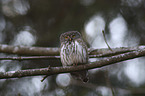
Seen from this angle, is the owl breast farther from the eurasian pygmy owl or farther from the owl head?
the owl head

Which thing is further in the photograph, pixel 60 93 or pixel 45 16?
pixel 45 16

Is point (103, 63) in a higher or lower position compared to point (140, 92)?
higher

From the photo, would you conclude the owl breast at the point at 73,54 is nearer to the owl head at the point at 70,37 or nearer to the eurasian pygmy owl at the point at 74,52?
the eurasian pygmy owl at the point at 74,52

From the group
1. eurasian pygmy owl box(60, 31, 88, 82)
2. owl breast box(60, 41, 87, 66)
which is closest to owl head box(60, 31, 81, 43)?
eurasian pygmy owl box(60, 31, 88, 82)

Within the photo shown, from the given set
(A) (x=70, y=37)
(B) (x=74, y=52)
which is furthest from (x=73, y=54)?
(A) (x=70, y=37)

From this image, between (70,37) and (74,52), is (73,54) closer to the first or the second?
(74,52)

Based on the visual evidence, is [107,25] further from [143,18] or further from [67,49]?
[67,49]

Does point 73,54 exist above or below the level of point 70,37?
below

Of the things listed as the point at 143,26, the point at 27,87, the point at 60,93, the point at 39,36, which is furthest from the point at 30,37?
the point at 143,26
